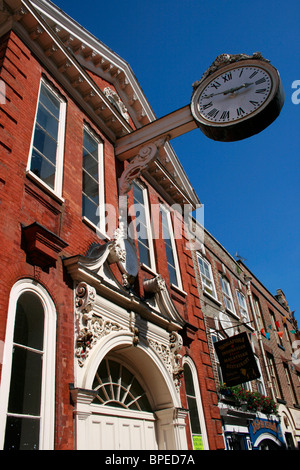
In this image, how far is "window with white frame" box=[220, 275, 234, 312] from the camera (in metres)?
17.8

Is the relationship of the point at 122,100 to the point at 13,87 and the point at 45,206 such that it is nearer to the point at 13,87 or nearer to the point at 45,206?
the point at 13,87

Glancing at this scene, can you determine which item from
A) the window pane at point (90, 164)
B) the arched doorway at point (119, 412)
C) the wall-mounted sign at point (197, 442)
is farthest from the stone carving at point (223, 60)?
the wall-mounted sign at point (197, 442)

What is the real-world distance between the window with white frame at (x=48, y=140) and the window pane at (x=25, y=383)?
2.95m

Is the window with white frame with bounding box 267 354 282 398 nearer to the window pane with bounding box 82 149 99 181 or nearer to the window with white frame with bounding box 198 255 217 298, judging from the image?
the window with white frame with bounding box 198 255 217 298

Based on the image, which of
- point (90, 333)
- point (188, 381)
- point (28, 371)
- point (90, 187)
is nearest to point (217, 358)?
point (188, 381)

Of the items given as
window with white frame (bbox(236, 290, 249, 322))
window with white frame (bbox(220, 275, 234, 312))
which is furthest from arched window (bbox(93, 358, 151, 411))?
window with white frame (bbox(236, 290, 249, 322))

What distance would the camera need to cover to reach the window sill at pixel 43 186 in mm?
6438

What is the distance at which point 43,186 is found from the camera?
A: 21.8 ft

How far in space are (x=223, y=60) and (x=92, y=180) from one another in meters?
4.08

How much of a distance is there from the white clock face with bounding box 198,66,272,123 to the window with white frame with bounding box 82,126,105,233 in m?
2.77

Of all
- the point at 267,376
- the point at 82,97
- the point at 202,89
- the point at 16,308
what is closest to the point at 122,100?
Result: the point at 82,97

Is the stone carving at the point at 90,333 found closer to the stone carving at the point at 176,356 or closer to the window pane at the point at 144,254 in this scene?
the stone carving at the point at 176,356

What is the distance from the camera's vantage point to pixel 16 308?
220 inches
